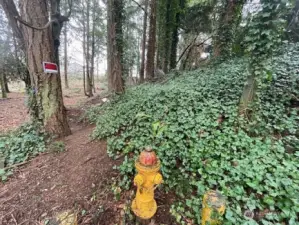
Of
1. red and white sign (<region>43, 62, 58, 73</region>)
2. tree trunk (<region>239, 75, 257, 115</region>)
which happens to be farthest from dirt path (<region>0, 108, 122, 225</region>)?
tree trunk (<region>239, 75, 257, 115</region>)

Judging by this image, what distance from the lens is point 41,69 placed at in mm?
3215

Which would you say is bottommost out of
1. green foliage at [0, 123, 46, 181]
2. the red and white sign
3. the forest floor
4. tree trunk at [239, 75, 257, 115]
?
the forest floor

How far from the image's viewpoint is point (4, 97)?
1070 centimetres

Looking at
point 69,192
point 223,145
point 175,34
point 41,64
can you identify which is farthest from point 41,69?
point 175,34

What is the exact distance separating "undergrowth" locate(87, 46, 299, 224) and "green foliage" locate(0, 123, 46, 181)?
117cm

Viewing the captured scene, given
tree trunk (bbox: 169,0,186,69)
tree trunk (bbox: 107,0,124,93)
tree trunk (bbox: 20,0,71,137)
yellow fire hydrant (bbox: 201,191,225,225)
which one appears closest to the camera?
yellow fire hydrant (bbox: 201,191,225,225)

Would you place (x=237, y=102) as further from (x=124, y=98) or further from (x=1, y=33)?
(x=1, y=33)

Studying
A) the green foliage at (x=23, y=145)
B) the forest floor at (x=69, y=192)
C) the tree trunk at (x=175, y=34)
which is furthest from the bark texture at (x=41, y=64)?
the tree trunk at (x=175, y=34)

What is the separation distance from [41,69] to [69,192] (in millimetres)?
2376

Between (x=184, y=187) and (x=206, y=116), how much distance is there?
4.49ft

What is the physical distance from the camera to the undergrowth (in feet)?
6.33

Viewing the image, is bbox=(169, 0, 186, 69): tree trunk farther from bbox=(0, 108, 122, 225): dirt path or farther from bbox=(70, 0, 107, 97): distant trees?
bbox=(0, 108, 122, 225): dirt path

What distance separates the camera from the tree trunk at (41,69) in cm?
309

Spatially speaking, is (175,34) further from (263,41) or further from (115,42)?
(263,41)
